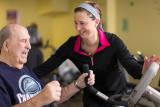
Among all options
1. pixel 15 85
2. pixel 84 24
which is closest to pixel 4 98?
pixel 15 85

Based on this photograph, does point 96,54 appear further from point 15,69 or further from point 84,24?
point 15,69

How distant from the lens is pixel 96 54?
2432mm

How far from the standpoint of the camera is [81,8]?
235 cm

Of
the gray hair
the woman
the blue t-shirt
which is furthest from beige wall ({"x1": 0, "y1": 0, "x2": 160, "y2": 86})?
the gray hair

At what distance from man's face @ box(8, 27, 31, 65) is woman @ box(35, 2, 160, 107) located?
0.50 m

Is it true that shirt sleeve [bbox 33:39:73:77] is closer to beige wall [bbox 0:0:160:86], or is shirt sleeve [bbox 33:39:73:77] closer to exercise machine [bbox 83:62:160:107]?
exercise machine [bbox 83:62:160:107]

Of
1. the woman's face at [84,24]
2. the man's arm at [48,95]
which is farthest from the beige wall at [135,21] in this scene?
the man's arm at [48,95]

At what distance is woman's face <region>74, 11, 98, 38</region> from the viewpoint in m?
2.31

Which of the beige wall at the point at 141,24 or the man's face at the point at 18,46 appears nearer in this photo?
the man's face at the point at 18,46

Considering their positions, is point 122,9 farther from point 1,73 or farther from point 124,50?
point 1,73

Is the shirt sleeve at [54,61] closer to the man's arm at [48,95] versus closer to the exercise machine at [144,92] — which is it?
the exercise machine at [144,92]

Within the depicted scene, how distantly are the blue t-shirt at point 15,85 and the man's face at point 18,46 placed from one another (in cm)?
6

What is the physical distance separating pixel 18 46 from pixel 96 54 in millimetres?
694

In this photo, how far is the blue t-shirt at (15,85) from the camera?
5.76 ft
